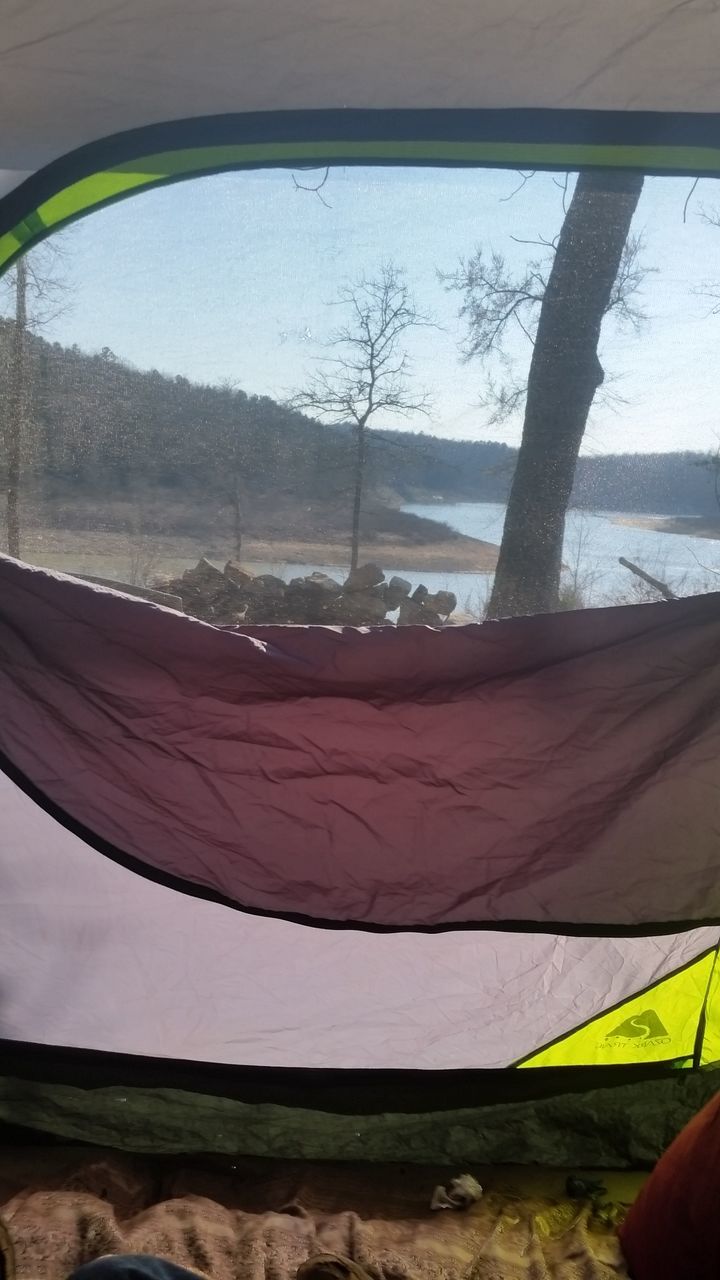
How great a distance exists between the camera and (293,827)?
1.32 m

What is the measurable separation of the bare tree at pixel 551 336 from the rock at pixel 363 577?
0.59ft

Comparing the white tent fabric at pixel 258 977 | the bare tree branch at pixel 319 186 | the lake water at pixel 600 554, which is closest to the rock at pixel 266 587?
the lake water at pixel 600 554

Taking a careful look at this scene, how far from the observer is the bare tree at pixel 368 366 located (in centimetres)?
135

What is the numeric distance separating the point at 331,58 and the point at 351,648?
793 mm

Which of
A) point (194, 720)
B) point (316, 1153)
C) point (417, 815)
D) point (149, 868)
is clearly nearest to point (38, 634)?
point (194, 720)

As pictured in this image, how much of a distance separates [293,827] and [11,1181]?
0.70 metres

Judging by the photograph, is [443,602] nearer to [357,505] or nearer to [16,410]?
[357,505]

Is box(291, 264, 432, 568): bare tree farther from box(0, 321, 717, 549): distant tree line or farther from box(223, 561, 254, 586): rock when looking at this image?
box(223, 561, 254, 586): rock

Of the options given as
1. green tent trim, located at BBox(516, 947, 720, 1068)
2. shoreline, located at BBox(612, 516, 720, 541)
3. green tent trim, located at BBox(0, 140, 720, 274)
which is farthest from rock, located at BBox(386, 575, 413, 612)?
green tent trim, located at BBox(516, 947, 720, 1068)

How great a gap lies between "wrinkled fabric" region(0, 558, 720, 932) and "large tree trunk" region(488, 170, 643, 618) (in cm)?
10

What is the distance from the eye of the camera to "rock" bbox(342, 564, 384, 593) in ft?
4.60

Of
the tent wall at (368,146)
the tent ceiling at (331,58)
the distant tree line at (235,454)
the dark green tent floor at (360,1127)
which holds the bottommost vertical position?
the dark green tent floor at (360,1127)

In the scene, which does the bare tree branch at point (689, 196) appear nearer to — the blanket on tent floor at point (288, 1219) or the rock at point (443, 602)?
the rock at point (443, 602)

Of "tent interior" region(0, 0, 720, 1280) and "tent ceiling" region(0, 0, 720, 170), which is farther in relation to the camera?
"tent interior" region(0, 0, 720, 1280)
